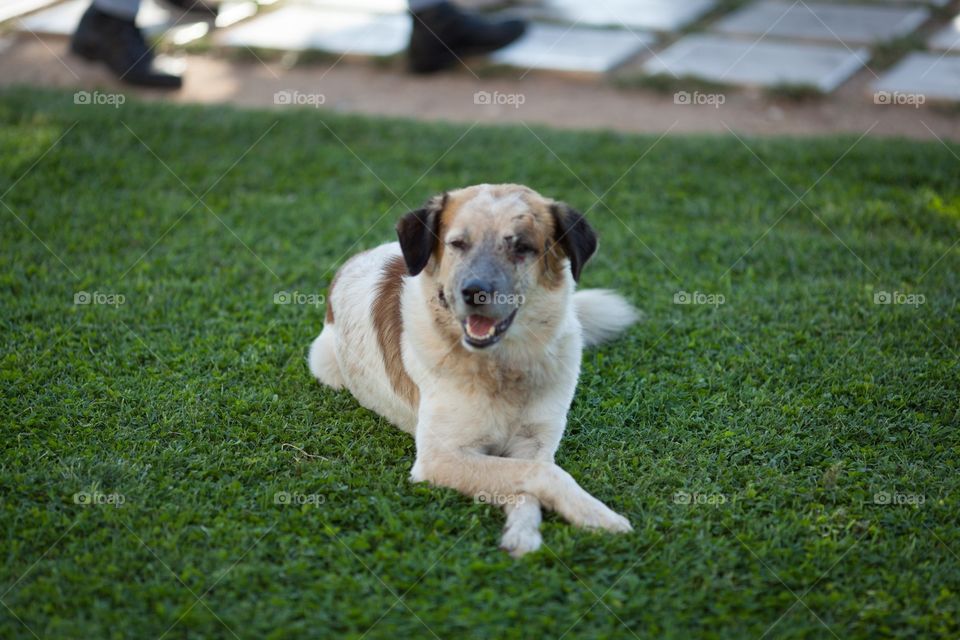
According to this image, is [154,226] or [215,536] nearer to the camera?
[215,536]

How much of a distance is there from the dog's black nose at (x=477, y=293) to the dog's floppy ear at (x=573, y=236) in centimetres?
49

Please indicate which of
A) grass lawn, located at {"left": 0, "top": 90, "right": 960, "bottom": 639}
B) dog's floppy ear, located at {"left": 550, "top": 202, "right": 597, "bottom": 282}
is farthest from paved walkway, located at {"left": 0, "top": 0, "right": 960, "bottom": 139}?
dog's floppy ear, located at {"left": 550, "top": 202, "right": 597, "bottom": 282}

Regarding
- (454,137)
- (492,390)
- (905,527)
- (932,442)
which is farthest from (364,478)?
(454,137)

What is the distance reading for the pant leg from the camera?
27.8 feet

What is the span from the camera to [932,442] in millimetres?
4578

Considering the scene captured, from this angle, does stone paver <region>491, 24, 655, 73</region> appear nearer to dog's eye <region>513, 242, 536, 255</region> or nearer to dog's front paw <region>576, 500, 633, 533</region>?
dog's eye <region>513, 242, 536, 255</region>

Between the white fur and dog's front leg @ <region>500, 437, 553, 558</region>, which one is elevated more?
the white fur

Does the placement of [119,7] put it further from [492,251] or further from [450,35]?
[492,251]

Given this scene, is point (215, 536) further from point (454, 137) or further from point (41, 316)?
point (454, 137)

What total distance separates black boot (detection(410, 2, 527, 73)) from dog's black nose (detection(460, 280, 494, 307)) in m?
5.68

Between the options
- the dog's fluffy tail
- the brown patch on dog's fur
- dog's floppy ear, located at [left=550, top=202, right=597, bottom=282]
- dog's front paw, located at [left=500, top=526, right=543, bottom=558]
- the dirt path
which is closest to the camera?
dog's front paw, located at [left=500, top=526, right=543, bottom=558]

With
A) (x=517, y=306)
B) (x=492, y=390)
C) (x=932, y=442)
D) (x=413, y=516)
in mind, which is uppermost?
(x=517, y=306)

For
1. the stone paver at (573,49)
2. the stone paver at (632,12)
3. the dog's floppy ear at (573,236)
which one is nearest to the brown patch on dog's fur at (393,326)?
the dog's floppy ear at (573,236)

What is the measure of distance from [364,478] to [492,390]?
0.68 meters
